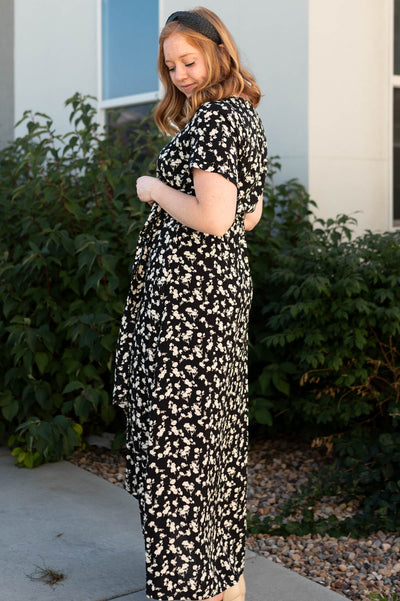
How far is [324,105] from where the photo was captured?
4840mm

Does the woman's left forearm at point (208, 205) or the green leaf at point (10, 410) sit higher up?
the woman's left forearm at point (208, 205)

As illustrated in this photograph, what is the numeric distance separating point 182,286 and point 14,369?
7.11 ft

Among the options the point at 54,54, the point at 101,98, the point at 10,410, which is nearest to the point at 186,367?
the point at 10,410

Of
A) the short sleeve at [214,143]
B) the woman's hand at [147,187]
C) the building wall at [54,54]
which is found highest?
the building wall at [54,54]

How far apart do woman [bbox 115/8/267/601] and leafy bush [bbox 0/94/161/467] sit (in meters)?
1.45

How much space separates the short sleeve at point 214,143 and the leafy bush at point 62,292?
163 cm

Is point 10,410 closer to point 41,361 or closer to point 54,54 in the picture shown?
point 41,361

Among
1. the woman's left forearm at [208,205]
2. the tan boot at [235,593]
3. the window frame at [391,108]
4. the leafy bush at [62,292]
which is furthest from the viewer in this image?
the window frame at [391,108]

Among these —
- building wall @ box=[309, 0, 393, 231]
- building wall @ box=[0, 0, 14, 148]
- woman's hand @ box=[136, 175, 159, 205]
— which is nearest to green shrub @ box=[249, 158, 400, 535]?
building wall @ box=[309, 0, 393, 231]

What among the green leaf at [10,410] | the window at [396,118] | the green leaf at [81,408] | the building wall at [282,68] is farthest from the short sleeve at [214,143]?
the window at [396,118]

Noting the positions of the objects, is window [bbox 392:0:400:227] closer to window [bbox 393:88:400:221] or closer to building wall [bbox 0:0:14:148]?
window [bbox 393:88:400:221]

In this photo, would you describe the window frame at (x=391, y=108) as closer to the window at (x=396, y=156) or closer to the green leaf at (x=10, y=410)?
the window at (x=396, y=156)

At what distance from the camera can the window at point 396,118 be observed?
16.8 feet

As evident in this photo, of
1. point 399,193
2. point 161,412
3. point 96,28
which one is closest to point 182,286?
point 161,412
